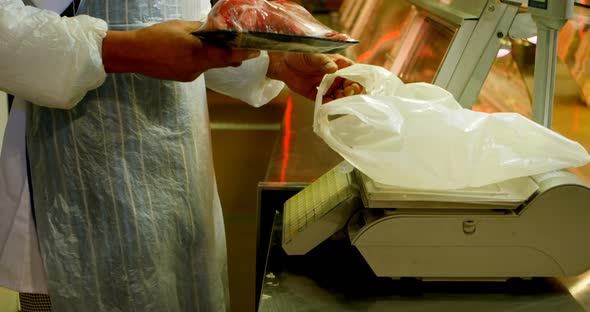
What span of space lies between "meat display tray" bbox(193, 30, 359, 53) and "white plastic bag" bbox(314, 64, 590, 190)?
0.15 m

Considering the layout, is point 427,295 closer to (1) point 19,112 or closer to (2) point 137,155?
(2) point 137,155

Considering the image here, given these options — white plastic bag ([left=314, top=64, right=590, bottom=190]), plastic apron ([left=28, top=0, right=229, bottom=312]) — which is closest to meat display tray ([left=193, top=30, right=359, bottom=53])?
white plastic bag ([left=314, top=64, right=590, bottom=190])

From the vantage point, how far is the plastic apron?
4.33ft

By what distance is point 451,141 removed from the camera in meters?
1.20

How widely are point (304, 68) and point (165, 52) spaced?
460 mm

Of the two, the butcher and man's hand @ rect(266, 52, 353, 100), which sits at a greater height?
man's hand @ rect(266, 52, 353, 100)

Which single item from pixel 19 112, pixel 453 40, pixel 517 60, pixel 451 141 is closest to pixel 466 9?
pixel 453 40

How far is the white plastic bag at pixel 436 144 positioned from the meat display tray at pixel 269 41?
0.15 m

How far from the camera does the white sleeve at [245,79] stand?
5.27ft

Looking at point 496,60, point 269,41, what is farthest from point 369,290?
point 496,60

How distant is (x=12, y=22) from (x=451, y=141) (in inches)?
31.6

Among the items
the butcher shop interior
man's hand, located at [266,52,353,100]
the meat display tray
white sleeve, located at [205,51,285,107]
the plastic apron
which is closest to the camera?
the meat display tray

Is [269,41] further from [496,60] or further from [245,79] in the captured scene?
[496,60]

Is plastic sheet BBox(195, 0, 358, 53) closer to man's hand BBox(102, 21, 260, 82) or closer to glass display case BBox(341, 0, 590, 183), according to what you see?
man's hand BBox(102, 21, 260, 82)
